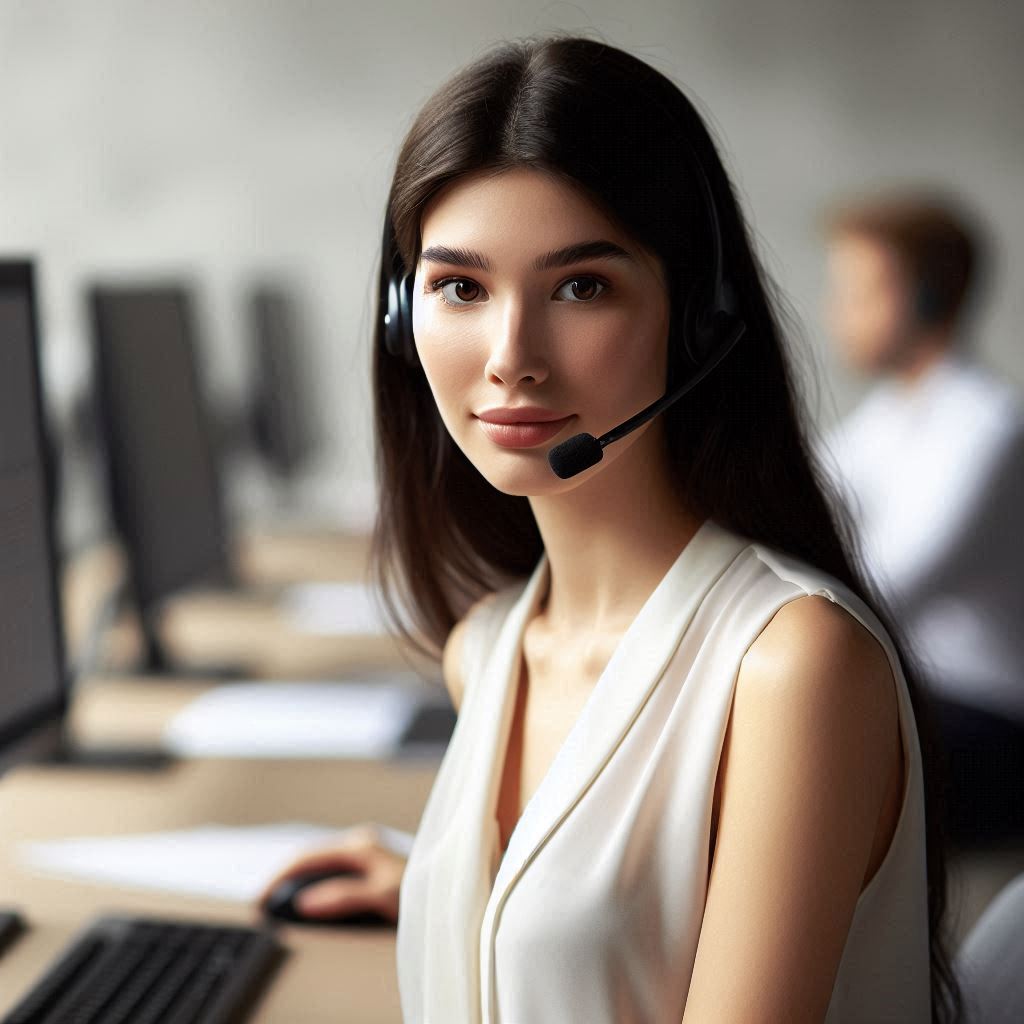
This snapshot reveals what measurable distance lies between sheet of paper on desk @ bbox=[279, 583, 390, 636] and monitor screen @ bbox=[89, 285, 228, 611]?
0.27 meters

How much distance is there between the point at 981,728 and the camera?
7.38ft

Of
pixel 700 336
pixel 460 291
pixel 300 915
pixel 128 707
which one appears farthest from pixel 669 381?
pixel 128 707

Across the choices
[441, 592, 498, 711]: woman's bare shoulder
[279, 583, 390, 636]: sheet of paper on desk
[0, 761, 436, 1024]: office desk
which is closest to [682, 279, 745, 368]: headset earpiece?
[441, 592, 498, 711]: woman's bare shoulder

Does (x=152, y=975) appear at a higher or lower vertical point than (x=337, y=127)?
lower

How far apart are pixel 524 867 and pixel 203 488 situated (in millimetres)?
1293

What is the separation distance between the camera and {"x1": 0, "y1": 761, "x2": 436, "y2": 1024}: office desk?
0.98 metres

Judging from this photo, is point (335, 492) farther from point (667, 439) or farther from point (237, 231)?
point (667, 439)

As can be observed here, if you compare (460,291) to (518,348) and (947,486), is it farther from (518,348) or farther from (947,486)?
(947,486)

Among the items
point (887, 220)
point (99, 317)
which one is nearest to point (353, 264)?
point (887, 220)

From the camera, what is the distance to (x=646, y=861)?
0.72 m

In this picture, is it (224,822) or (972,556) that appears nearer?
(224,822)

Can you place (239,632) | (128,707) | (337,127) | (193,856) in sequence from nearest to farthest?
(193,856) → (128,707) → (239,632) → (337,127)

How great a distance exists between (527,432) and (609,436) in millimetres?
51

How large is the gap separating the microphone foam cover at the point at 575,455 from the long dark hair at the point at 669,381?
0.33ft
